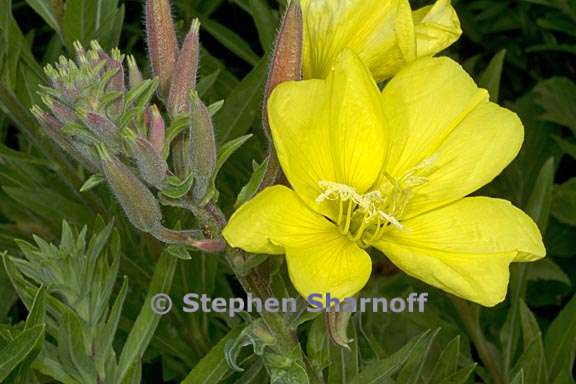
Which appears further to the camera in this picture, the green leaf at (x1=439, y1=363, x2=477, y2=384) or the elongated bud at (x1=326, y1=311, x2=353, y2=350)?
the green leaf at (x1=439, y1=363, x2=477, y2=384)

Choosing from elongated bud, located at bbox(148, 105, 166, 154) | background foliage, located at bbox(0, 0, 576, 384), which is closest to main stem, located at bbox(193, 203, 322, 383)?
background foliage, located at bbox(0, 0, 576, 384)

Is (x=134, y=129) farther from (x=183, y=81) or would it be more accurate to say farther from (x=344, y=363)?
(x=344, y=363)

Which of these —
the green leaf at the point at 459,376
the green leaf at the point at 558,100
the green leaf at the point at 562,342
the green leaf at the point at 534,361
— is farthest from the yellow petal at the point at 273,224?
the green leaf at the point at 558,100

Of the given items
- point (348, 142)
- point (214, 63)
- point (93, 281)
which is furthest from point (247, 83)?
point (348, 142)

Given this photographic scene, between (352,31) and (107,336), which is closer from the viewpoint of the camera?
(352,31)

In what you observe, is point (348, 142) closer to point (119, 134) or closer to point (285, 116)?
point (285, 116)

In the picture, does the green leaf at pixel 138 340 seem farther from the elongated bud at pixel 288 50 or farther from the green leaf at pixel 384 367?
the elongated bud at pixel 288 50

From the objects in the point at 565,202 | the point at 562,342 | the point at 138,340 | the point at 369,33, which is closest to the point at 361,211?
the point at 369,33

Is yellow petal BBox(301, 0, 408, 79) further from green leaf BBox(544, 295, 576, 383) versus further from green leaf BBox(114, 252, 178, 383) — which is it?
green leaf BBox(544, 295, 576, 383)
